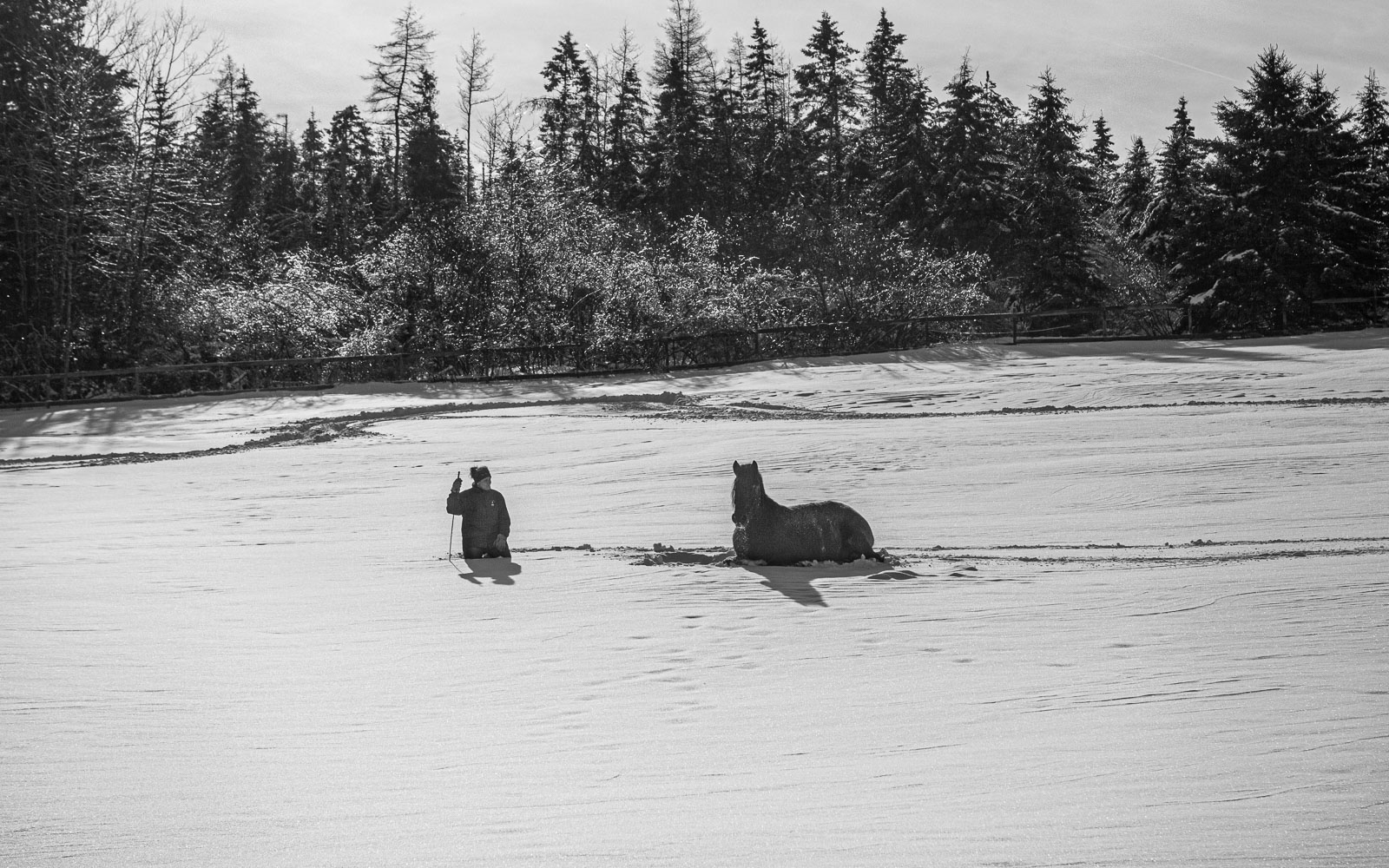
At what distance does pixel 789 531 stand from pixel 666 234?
3983cm

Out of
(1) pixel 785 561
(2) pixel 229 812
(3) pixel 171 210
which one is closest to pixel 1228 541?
(1) pixel 785 561

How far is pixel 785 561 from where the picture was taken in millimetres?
9203

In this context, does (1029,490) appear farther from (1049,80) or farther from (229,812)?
(1049,80)

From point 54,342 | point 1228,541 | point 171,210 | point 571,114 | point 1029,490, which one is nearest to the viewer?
point 1228,541

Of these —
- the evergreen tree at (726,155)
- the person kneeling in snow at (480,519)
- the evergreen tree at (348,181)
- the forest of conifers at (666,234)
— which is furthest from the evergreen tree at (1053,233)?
the person kneeling in snow at (480,519)

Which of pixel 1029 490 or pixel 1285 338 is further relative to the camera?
pixel 1285 338

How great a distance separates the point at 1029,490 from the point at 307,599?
7.55 meters

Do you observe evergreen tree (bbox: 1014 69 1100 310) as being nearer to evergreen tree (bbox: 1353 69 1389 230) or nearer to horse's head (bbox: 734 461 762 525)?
evergreen tree (bbox: 1353 69 1389 230)

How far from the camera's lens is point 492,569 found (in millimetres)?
9656

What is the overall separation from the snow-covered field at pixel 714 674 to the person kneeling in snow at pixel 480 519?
307mm

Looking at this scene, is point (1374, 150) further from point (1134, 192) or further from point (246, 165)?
point (246, 165)

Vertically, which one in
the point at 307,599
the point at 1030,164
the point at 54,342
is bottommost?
the point at 307,599

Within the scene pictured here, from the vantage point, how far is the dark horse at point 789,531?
915 centimetres

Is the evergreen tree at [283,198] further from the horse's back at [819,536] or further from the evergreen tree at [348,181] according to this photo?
the horse's back at [819,536]
